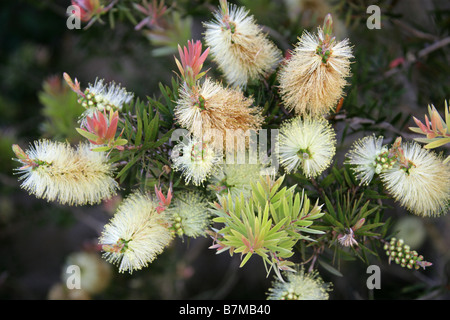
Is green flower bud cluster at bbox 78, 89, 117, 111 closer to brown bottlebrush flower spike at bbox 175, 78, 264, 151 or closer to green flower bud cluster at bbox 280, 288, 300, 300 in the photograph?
brown bottlebrush flower spike at bbox 175, 78, 264, 151

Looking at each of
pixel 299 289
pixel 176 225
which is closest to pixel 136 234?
pixel 176 225

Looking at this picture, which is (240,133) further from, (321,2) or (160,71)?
(160,71)

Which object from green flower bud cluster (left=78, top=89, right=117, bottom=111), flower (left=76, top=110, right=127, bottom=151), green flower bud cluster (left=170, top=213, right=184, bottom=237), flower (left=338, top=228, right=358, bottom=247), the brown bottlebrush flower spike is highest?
green flower bud cluster (left=78, top=89, right=117, bottom=111)

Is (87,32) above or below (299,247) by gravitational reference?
above

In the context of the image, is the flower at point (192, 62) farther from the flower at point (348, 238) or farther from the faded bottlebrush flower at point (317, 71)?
the flower at point (348, 238)

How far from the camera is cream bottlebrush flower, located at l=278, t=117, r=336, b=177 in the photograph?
22.0 inches

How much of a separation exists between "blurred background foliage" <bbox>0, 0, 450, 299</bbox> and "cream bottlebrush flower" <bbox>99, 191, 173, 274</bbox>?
0.16ft

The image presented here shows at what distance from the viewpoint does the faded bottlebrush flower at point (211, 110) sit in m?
0.52

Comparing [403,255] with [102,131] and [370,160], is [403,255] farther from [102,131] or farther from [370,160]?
[102,131]

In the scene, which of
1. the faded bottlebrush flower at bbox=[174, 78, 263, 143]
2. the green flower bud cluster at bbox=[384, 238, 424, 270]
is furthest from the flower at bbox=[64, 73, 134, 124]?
the green flower bud cluster at bbox=[384, 238, 424, 270]

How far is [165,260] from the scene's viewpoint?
1188 millimetres
